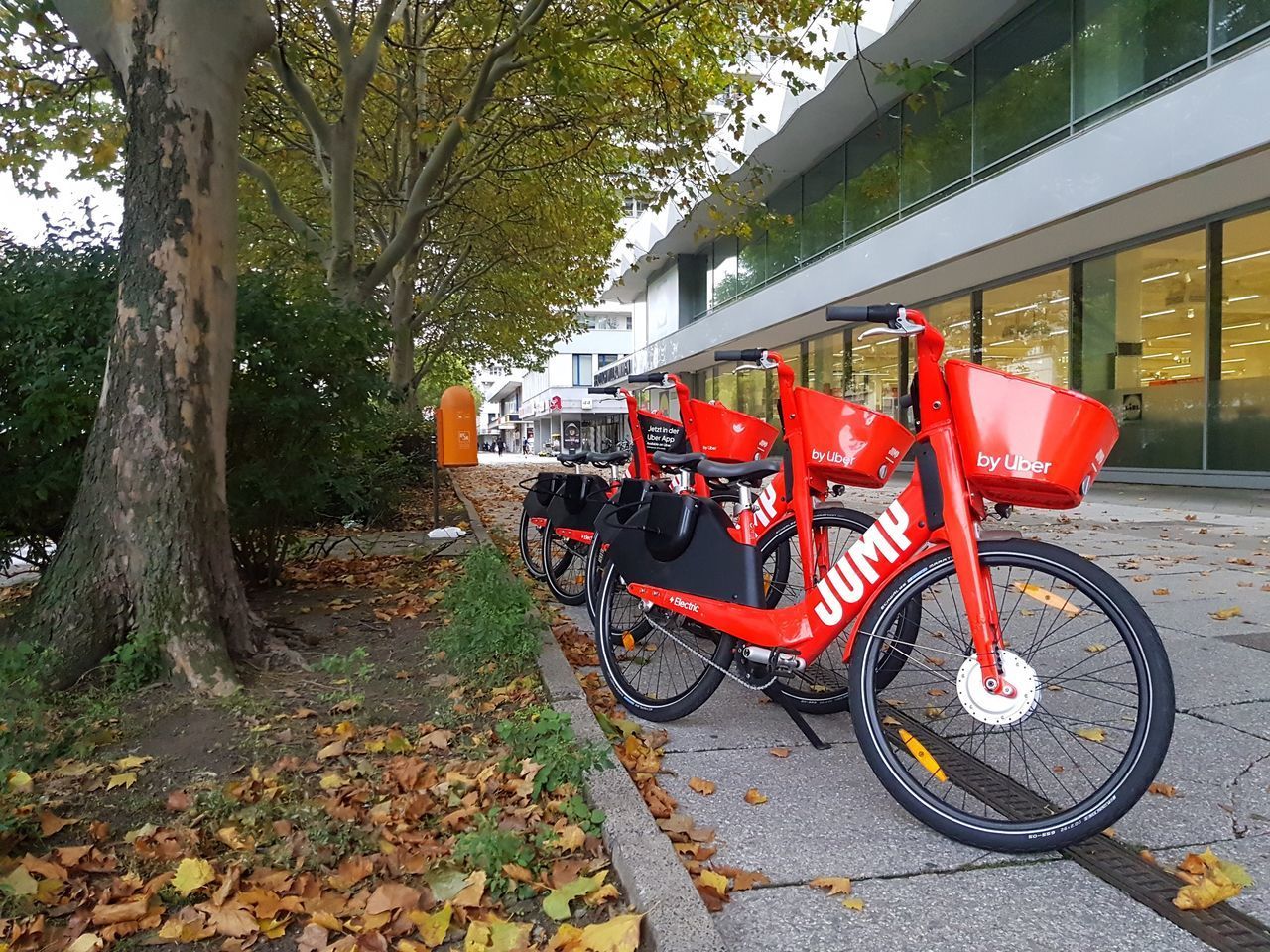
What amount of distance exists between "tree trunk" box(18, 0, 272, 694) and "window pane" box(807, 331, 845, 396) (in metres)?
17.9

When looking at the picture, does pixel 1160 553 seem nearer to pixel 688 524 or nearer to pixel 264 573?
pixel 688 524

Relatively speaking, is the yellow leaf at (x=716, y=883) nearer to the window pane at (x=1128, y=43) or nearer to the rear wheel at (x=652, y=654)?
the rear wheel at (x=652, y=654)

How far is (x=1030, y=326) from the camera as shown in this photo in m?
14.7

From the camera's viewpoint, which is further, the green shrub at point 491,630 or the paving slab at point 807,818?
the green shrub at point 491,630

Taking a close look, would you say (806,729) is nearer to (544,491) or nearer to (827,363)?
(544,491)

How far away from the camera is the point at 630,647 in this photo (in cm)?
372

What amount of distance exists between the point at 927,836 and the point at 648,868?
0.87 metres

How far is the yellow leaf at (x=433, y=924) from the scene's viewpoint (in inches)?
76.7

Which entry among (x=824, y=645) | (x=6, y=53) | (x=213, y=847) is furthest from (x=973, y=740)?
(x=6, y=53)

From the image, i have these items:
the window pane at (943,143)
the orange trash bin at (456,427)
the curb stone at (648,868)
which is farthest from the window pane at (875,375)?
the curb stone at (648,868)

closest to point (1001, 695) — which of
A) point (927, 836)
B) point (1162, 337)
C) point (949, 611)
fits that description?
point (927, 836)

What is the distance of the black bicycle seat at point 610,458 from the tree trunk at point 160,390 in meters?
2.87

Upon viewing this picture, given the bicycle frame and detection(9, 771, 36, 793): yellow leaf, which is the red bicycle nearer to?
the bicycle frame

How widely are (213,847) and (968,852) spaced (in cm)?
214
